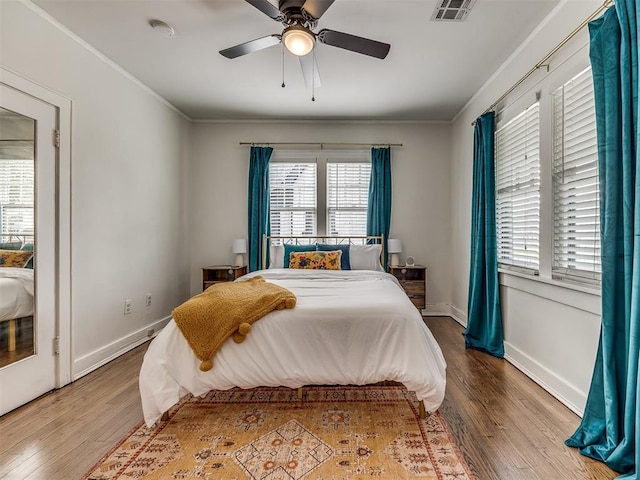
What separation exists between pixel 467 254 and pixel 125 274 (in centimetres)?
372

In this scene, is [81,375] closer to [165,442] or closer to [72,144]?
[165,442]

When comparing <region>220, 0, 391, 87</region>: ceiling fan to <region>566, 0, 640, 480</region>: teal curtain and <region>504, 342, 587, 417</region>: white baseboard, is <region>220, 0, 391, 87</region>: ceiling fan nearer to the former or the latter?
<region>566, 0, 640, 480</region>: teal curtain

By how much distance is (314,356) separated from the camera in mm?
2041

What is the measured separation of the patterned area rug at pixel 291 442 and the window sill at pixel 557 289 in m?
1.13

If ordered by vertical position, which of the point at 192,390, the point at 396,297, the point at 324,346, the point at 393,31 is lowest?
the point at 192,390

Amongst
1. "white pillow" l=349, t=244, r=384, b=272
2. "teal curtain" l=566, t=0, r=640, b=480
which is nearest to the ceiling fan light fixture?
"teal curtain" l=566, t=0, r=640, b=480

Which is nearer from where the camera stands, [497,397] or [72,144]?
[497,397]

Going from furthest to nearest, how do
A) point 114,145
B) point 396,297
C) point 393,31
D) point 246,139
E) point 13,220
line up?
point 246,139 → point 114,145 → point 393,31 → point 396,297 → point 13,220

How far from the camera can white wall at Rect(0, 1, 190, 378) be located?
2416 millimetres

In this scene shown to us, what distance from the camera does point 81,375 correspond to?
8.80 ft

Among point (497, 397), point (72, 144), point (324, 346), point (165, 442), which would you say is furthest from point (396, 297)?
point (72, 144)

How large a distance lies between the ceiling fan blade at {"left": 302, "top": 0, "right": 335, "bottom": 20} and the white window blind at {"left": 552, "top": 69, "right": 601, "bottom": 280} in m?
1.64

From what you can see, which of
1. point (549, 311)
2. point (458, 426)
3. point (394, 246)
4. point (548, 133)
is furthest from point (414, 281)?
point (458, 426)

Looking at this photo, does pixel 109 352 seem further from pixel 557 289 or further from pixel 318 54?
pixel 557 289
